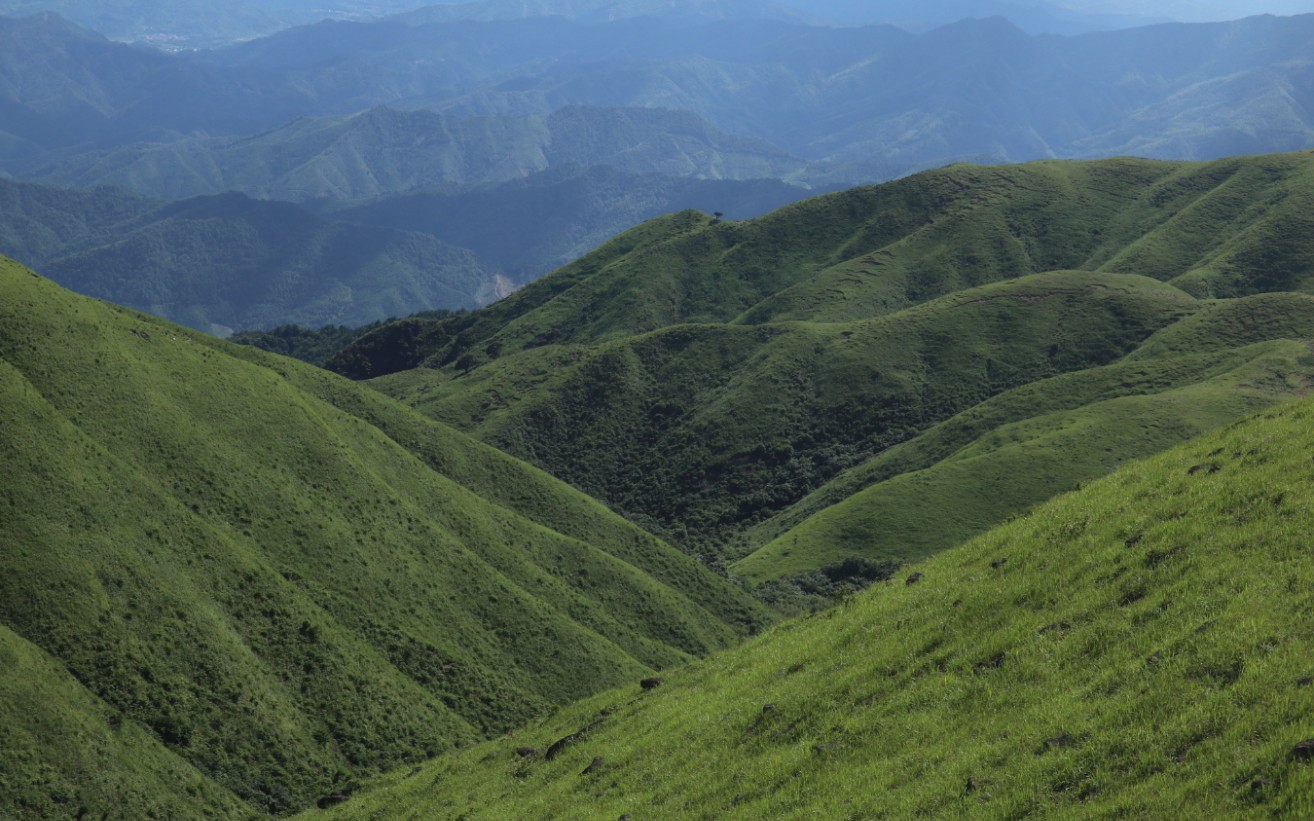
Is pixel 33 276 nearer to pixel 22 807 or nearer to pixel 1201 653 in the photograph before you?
pixel 22 807

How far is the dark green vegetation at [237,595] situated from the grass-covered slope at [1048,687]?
37806mm

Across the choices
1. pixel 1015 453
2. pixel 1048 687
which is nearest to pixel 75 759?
pixel 1048 687

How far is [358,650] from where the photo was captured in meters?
87.7

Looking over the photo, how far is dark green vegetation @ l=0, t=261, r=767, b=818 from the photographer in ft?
229

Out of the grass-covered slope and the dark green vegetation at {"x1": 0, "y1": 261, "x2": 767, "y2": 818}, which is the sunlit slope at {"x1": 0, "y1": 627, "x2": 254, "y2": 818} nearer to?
the dark green vegetation at {"x1": 0, "y1": 261, "x2": 767, "y2": 818}

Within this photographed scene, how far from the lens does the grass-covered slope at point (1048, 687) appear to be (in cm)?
2022

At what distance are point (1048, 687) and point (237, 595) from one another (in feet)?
241

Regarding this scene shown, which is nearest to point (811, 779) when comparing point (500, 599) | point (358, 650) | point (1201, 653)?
point (1201, 653)

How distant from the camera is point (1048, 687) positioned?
81.6ft

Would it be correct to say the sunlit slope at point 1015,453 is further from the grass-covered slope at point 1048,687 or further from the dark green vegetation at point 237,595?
the grass-covered slope at point 1048,687

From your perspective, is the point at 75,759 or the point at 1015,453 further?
the point at 1015,453

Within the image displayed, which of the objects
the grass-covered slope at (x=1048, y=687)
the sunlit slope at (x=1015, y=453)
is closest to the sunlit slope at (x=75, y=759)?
the grass-covered slope at (x=1048, y=687)

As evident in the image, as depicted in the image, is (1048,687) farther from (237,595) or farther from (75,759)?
(237,595)

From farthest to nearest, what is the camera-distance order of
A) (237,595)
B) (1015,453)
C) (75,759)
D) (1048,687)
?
(1015,453) → (237,595) → (75,759) → (1048,687)
